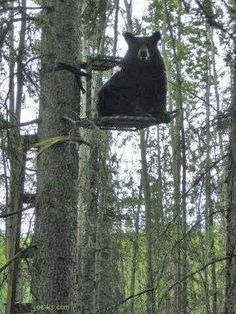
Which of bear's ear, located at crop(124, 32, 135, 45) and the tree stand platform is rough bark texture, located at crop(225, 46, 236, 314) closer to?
the tree stand platform

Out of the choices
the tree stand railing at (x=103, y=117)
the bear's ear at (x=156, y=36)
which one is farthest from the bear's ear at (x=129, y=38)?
the tree stand railing at (x=103, y=117)

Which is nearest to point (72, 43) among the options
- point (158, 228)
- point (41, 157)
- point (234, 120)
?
point (41, 157)

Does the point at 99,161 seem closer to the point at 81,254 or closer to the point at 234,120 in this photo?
the point at 234,120

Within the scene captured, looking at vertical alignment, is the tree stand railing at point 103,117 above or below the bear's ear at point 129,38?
below

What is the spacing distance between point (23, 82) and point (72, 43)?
65 centimetres

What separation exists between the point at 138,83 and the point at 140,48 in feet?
1.41

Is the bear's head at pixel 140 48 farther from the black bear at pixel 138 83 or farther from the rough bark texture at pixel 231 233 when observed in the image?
the rough bark texture at pixel 231 233

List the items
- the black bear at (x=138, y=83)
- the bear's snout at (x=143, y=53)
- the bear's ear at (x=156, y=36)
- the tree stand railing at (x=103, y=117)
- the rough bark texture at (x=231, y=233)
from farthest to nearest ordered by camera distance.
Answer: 1. the black bear at (x=138, y=83)
2. the bear's ear at (x=156, y=36)
3. the bear's snout at (x=143, y=53)
4. the tree stand railing at (x=103, y=117)
5. the rough bark texture at (x=231, y=233)

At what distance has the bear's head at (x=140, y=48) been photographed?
634cm

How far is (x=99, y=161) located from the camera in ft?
14.3

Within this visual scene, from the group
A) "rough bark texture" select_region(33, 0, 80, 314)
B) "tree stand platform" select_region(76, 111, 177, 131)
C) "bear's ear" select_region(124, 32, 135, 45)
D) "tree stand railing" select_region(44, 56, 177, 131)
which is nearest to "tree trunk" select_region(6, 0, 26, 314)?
"rough bark texture" select_region(33, 0, 80, 314)

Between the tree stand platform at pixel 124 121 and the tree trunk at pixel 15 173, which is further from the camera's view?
the tree stand platform at pixel 124 121

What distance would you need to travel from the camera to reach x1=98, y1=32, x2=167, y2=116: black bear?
20.9ft

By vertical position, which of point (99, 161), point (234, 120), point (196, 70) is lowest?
point (99, 161)
